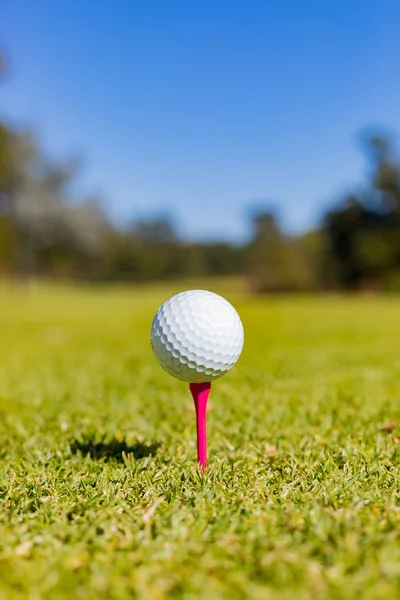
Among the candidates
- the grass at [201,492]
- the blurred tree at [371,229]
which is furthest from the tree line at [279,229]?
the grass at [201,492]

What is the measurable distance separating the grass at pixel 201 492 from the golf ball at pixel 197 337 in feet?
1.36

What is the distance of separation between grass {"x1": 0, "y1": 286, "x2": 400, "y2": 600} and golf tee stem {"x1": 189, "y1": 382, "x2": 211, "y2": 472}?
77mm

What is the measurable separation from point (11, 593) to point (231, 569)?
578 mm

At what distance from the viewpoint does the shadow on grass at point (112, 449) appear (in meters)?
2.65

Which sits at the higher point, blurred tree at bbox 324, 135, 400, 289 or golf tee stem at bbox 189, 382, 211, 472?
blurred tree at bbox 324, 135, 400, 289

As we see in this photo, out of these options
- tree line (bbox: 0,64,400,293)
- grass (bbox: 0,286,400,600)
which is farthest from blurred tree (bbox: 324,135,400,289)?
grass (bbox: 0,286,400,600)

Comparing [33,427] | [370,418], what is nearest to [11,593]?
[33,427]

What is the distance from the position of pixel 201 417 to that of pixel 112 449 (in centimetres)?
70

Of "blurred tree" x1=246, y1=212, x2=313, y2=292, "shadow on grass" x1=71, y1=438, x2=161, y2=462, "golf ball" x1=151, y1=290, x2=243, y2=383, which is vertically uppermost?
"blurred tree" x1=246, y1=212, x2=313, y2=292

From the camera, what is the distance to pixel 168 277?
54.9 m

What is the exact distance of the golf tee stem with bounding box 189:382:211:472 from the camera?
2264mm

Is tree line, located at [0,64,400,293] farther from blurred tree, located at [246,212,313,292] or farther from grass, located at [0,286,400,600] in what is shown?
grass, located at [0,286,400,600]

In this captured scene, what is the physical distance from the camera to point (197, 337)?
2357 mm

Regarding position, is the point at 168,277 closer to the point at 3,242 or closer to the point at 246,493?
the point at 3,242
